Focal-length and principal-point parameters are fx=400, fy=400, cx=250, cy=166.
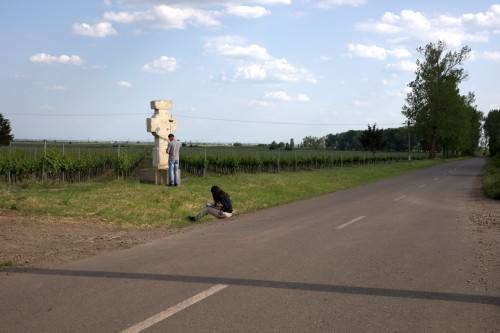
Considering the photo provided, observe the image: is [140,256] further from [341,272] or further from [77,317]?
[341,272]

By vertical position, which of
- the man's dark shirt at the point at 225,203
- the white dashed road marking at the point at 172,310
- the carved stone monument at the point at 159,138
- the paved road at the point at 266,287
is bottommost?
the paved road at the point at 266,287

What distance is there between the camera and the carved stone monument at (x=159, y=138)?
50.0ft

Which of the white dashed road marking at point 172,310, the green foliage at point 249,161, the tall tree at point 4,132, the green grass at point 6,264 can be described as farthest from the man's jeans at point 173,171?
the tall tree at point 4,132

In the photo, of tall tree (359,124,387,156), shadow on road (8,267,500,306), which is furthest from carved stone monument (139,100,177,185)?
tall tree (359,124,387,156)

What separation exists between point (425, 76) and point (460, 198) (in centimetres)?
5108

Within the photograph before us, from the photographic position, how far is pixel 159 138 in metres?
15.5

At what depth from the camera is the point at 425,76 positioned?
200 ft

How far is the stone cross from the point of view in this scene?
15236mm

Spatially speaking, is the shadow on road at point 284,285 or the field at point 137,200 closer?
the shadow on road at point 284,285

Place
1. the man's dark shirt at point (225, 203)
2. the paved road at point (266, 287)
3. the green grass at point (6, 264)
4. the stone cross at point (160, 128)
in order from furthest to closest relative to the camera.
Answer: the stone cross at point (160, 128) → the man's dark shirt at point (225, 203) → the green grass at point (6, 264) → the paved road at point (266, 287)

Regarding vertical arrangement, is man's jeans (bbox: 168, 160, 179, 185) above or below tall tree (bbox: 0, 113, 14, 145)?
below

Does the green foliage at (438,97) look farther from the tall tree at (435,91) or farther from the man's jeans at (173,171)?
the man's jeans at (173,171)

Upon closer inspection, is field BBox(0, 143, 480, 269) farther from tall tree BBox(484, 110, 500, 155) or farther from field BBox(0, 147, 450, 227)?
tall tree BBox(484, 110, 500, 155)

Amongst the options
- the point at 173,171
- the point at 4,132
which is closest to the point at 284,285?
the point at 173,171
